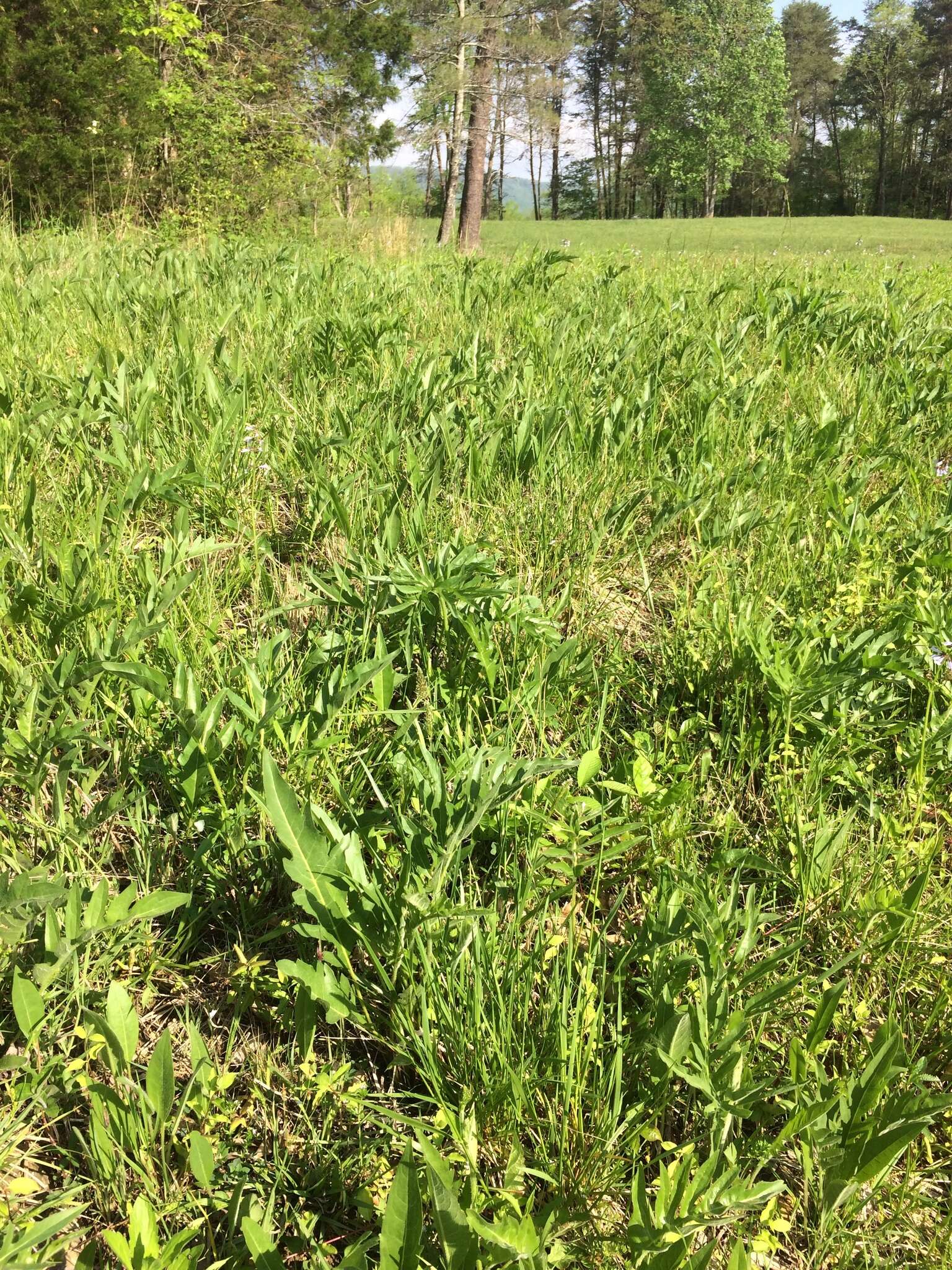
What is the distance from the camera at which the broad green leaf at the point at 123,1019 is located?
113 centimetres

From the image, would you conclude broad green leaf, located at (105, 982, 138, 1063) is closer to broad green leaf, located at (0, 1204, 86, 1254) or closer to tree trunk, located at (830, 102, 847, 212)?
broad green leaf, located at (0, 1204, 86, 1254)

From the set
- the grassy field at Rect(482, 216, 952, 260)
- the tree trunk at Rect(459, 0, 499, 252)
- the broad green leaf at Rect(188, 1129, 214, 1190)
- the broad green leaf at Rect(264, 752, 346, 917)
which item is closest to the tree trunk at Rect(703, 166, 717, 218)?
the grassy field at Rect(482, 216, 952, 260)

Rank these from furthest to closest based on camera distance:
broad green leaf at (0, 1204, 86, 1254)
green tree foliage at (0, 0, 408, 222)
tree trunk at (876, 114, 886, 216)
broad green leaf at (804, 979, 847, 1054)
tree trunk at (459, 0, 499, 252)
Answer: tree trunk at (876, 114, 886, 216) → tree trunk at (459, 0, 499, 252) → green tree foliage at (0, 0, 408, 222) → broad green leaf at (804, 979, 847, 1054) → broad green leaf at (0, 1204, 86, 1254)

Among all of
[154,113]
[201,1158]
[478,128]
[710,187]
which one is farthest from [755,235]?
[710,187]

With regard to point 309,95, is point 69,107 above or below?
below

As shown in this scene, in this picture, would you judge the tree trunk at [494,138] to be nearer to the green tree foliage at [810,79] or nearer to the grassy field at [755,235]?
the grassy field at [755,235]

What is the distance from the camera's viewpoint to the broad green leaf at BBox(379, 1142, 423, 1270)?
0.92 meters

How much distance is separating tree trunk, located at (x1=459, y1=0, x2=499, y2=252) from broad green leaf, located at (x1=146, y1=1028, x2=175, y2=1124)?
1486 centimetres

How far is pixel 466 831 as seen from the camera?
4.13 ft

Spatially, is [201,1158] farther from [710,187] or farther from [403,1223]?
[710,187]

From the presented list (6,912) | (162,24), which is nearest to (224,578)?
(6,912)

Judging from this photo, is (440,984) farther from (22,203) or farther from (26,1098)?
(22,203)

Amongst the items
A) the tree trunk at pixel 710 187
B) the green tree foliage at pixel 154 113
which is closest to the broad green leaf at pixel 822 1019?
the green tree foliage at pixel 154 113

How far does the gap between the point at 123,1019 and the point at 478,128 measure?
16648 millimetres
